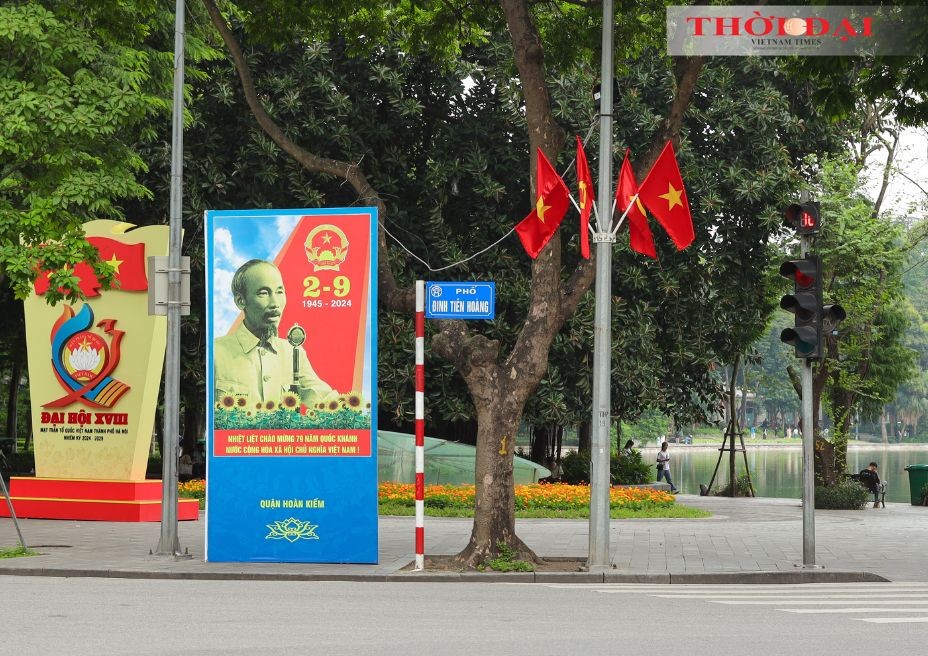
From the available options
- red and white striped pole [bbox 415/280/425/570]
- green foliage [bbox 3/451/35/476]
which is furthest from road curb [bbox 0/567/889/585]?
green foliage [bbox 3/451/35/476]

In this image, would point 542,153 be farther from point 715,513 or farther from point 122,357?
point 715,513

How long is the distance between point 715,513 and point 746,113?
9.14 m

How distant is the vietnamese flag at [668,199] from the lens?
1518 cm

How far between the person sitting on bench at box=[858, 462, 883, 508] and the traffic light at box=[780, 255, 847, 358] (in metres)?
16.0

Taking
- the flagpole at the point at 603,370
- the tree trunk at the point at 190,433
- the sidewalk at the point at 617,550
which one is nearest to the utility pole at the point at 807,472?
the sidewalk at the point at 617,550

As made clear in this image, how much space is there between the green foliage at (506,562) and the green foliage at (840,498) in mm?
15978

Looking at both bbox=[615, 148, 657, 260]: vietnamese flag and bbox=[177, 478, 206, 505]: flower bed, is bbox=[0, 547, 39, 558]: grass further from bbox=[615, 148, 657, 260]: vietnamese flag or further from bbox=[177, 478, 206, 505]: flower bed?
bbox=[177, 478, 206, 505]: flower bed

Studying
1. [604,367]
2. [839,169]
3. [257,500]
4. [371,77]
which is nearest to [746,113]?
[839,169]

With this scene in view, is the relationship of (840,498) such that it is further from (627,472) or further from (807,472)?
(807,472)

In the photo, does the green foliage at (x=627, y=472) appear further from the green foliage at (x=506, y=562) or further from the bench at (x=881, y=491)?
the green foliage at (x=506, y=562)

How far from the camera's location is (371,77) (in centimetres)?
2809

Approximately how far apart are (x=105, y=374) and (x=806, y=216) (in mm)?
12885

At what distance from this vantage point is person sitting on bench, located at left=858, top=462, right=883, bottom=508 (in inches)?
1187

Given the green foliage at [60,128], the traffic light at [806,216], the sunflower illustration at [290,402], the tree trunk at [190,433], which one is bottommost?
the tree trunk at [190,433]
